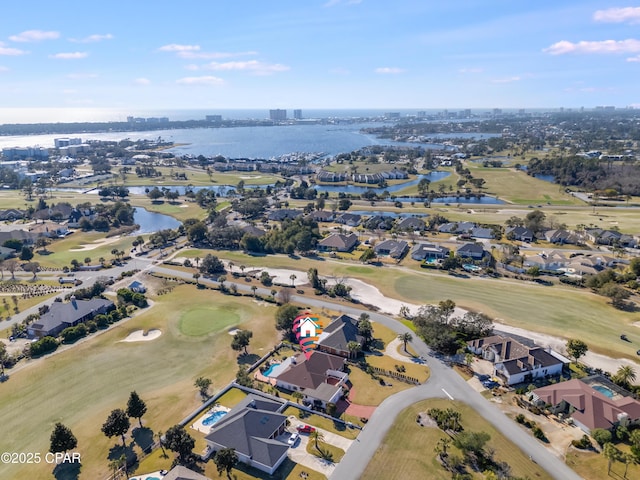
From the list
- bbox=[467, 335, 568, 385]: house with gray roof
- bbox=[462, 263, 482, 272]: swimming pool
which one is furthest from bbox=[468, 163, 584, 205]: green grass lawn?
bbox=[467, 335, 568, 385]: house with gray roof

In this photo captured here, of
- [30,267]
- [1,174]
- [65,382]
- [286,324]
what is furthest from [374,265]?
[1,174]

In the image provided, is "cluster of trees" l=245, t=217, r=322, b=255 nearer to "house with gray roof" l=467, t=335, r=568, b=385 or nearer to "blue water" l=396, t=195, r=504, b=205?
"house with gray roof" l=467, t=335, r=568, b=385

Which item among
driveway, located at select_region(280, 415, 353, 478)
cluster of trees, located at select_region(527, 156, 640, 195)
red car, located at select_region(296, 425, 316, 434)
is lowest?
driveway, located at select_region(280, 415, 353, 478)

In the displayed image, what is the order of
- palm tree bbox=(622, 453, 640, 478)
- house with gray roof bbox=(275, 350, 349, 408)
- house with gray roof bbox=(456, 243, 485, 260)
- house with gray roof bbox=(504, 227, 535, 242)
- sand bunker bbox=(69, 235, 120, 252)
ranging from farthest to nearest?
1. sand bunker bbox=(69, 235, 120, 252)
2. house with gray roof bbox=(504, 227, 535, 242)
3. house with gray roof bbox=(456, 243, 485, 260)
4. house with gray roof bbox=(275, 350, 349, 408)
5. palm tree bbox=(622, 453, 640, 478)

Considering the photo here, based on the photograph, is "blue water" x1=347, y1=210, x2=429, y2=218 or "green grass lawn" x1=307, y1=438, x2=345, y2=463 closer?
"green grass lawn" x1=307, y1=438, x2=345, y2=463

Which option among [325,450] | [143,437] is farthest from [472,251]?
[143,437]

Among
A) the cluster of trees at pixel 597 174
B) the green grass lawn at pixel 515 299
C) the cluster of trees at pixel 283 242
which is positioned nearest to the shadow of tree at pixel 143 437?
the green grass lawn at pixel 515 299

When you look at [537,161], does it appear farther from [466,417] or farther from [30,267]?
[30,267]
